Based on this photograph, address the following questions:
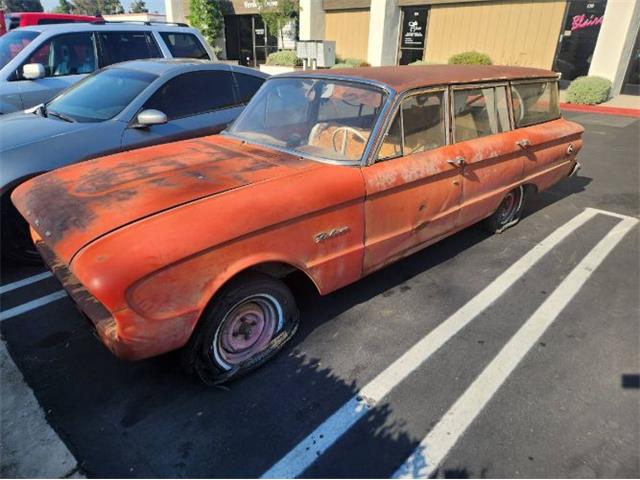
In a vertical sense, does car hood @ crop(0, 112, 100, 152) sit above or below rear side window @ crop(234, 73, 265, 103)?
below

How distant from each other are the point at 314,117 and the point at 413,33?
659 inches

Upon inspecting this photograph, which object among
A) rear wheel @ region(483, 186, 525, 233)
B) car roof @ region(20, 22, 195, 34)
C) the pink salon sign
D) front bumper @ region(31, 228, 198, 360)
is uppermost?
the pink salon sign

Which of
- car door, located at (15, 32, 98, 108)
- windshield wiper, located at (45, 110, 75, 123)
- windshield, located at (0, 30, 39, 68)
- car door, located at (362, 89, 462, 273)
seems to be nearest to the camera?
car door, located at (362, 89, 462, 273)

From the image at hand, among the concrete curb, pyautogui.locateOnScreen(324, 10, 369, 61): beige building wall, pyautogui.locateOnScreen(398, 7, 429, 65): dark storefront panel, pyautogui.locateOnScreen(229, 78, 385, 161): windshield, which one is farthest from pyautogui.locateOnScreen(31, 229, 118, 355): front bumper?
pyautogui.locateOnScreen(324, 10, 369, 61): beige building wall

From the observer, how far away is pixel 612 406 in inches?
103

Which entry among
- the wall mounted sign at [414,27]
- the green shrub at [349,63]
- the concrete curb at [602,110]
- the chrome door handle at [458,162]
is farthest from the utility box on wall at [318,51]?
the chrome door handle at [458,162]

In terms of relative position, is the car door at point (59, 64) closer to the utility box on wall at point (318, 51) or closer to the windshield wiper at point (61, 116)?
the windshield wiper at point (61, 116)

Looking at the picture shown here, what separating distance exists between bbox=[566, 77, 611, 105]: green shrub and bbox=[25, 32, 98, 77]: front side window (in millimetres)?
13757

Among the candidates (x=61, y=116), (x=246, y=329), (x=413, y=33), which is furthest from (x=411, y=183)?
(x=413, y=33)

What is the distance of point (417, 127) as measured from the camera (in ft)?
11.1

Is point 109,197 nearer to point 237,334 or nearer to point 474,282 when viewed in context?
point 237,334

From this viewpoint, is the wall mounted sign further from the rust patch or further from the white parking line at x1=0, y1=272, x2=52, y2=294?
the rust patch

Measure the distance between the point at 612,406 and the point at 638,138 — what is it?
950 centimetres

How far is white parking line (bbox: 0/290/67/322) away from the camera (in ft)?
10.9
